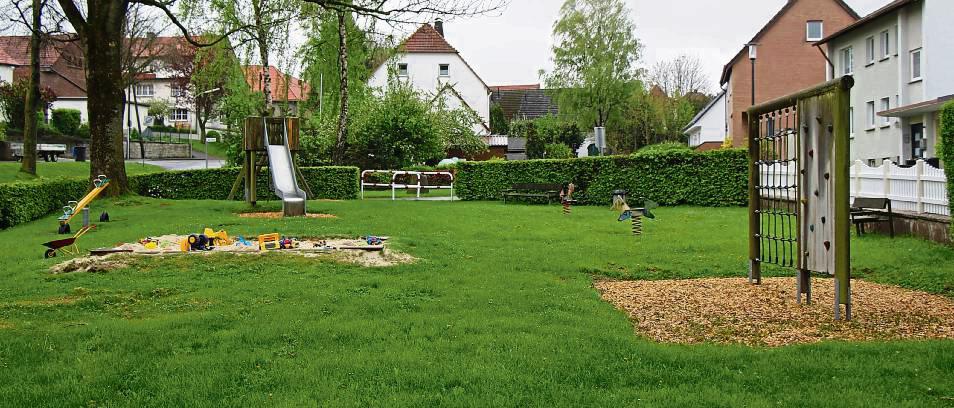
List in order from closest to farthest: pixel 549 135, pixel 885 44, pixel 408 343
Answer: pixel 408 343 < pixel 885 44 < pixel 549 135

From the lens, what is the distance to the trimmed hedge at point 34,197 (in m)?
19.1

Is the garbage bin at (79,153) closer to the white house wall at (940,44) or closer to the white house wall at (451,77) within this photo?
the white house wall at (451,77)

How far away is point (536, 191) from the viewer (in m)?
27.8

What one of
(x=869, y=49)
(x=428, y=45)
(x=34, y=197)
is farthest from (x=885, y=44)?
(x=428, y=45)

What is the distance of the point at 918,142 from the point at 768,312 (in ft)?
93.2

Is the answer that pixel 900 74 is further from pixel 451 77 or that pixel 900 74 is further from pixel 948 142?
pixel 451 77

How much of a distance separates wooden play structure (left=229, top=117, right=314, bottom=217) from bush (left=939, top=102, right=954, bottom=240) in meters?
14.9

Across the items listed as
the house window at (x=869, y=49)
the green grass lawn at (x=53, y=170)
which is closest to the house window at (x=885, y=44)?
the house window at (x=869, y=49)

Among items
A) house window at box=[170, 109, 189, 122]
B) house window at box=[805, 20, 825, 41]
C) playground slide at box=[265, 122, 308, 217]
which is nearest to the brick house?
house window at box=[805, 20, 825, 41]

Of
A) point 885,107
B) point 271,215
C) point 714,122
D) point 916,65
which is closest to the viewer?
point 271,215

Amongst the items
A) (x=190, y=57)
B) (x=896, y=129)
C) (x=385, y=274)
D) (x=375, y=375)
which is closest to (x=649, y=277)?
(x=385, y=274)

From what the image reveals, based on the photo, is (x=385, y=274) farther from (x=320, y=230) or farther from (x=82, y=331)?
(x=320, y=230)

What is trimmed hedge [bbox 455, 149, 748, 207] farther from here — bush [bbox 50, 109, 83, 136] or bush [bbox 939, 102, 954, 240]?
bush [bbox 50, 109, 83, 136]

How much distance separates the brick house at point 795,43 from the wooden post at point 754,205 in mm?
40965
